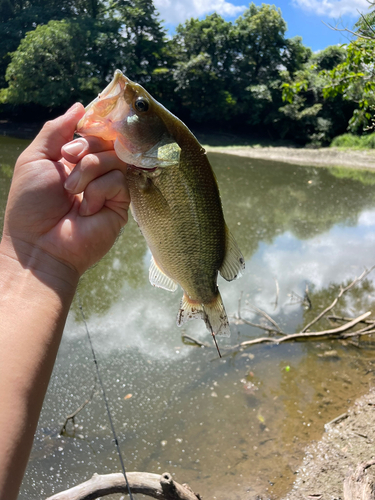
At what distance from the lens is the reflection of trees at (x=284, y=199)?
402 inches

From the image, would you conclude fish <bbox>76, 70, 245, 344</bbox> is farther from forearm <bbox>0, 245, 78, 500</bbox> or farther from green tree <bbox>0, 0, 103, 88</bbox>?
green tree <bbox>0, 0, 103, 88</bbox>

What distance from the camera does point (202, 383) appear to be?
478 cm

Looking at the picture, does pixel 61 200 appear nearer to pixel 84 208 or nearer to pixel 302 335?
pixel 84 208

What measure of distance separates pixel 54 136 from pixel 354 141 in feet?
90.3

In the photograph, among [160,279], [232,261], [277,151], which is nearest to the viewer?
[232,261]

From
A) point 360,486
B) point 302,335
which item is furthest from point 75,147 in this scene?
point 302,335

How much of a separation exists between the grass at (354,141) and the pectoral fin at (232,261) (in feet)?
84.6

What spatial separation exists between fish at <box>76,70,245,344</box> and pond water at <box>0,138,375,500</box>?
2.66 metres

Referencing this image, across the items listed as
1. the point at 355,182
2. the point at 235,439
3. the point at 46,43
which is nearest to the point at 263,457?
the point at 235,439

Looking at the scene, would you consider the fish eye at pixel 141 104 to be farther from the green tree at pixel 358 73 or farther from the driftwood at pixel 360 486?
the green tree at pixel 358 73

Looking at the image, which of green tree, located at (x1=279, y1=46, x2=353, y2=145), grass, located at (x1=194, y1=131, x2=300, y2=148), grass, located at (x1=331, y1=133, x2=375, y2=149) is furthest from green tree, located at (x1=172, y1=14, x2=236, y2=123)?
grass, located at (x1=331, y1=133, x2=375, y2=149)

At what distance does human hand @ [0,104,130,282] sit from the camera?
1560mm

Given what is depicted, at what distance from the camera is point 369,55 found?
5418 millimetres

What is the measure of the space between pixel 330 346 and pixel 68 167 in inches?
197
